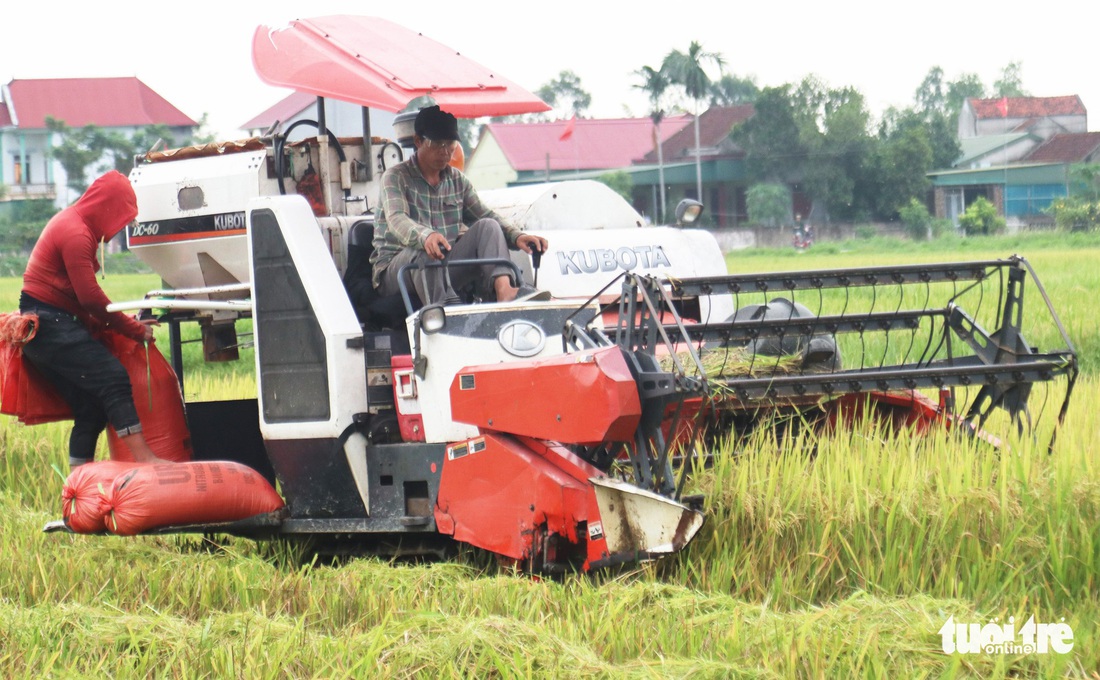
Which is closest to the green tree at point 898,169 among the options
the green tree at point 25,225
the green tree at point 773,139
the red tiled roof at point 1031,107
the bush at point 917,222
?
the bush at point 917,222

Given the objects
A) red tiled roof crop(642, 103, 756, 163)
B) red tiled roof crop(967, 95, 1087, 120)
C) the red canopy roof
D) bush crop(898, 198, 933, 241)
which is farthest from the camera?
red tiled roof crop(967, 95, 1087, 120)

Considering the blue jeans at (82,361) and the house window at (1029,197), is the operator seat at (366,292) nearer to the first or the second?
the blue jeans at (82,361)

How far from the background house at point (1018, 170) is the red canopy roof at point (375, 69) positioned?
44342 millimetres

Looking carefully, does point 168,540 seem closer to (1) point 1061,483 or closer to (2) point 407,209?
(2) point 407,209

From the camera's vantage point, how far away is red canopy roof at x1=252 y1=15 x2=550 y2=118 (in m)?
6.01

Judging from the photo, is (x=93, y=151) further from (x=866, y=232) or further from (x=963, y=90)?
(x=963, y=90)

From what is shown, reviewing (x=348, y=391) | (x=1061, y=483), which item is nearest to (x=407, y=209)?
(x=348, y=391)

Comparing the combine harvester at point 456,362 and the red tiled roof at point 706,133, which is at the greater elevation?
the red tiled roof at point 706,133

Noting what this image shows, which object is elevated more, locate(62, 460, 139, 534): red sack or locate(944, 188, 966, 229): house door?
locate(944, 188, 966, 229): house door

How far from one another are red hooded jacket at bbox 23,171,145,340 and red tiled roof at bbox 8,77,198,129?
55953 mm

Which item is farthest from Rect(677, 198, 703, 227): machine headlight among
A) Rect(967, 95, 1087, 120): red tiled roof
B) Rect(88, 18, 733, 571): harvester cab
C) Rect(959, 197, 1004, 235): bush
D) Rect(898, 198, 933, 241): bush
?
Rect(967, 95, 1087, 120): red tiled roof

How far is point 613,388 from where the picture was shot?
15.7 ft

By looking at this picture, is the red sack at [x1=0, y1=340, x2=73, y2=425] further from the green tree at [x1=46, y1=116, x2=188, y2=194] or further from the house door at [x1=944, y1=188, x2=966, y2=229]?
the house door at [x1=944, y1=188, x2=966, y2=229]

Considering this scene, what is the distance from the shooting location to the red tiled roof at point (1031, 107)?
7081 cm
